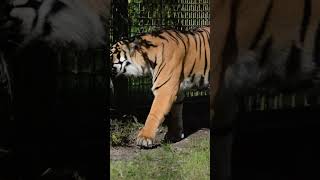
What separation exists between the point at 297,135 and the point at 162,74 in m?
1.20

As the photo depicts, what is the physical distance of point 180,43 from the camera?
572 cm

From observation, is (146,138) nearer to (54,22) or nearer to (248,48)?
(248,48)

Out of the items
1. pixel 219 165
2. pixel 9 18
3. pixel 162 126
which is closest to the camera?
pixel 9 18

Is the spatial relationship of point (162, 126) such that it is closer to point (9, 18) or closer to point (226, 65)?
point (226, 65)

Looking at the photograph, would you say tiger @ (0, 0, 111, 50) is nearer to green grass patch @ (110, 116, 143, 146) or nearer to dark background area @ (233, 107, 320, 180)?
green grass patch @ (110, 116, 143, 146)

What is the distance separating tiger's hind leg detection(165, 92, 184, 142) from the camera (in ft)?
17.3

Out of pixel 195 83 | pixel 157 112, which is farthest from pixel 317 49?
A: pixel 157 112

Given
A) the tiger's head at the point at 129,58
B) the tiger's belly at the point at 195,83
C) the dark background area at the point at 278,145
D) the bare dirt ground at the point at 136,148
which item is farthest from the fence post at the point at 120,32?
the dark background area at the point at 278,145

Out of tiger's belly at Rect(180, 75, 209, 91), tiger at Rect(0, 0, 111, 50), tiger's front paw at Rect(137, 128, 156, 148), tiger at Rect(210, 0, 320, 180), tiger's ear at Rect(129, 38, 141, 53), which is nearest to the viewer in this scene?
tiger at Rect(0, 0, 111, 50)

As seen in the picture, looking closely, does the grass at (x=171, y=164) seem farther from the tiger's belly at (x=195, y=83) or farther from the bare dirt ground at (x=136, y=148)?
the tiger's belly at (x=195, y=83)

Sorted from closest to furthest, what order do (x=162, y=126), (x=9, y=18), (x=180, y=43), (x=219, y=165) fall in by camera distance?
(x=9, y=18) < (x=219, y=165) < (x=162, y=126) < (x=180, y=43)

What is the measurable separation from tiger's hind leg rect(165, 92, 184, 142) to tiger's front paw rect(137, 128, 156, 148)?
0.56ft

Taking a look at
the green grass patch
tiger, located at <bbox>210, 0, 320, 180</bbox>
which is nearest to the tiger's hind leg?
the green grass patch

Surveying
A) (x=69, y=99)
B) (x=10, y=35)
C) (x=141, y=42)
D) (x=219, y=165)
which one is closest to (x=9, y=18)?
(x=10, y=35)
